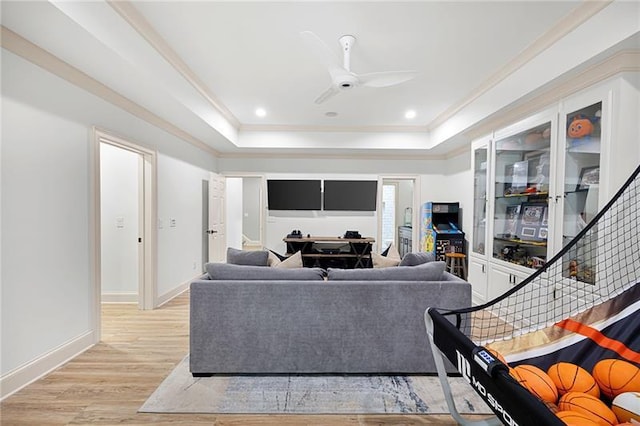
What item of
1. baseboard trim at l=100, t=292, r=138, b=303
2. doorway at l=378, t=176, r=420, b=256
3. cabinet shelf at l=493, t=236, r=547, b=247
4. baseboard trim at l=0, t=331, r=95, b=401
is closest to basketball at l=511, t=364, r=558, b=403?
cabinet shelf at l=493, t=236, r=547, b=247

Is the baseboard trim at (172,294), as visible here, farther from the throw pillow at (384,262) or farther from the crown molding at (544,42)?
the crown molding at (544,42)

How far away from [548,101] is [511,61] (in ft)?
1.71

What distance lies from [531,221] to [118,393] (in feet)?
13.1

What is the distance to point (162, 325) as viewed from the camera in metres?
3.29

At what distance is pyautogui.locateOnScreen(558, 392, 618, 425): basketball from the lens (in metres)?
1.32

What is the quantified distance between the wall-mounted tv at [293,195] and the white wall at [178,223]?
1.37 m

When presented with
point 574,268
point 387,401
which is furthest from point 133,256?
point 574,268

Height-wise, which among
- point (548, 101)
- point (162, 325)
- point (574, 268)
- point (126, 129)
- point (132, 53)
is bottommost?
point (162, 325)

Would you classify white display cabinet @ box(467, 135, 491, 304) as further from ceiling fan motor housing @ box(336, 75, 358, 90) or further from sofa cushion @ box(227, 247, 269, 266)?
sofa cushion @ box(227, 247, 269, 266)

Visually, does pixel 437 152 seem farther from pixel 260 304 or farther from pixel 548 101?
pixel 260 304

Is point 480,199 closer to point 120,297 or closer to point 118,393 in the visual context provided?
point 118,393

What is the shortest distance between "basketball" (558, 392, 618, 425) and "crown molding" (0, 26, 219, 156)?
378 cm

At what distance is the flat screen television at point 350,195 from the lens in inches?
239

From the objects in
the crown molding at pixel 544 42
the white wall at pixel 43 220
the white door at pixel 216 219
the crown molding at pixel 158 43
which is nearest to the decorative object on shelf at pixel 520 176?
the crown molding at pixel 544 42
